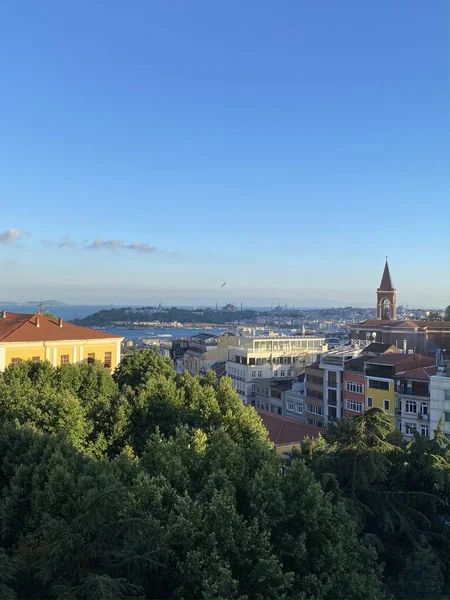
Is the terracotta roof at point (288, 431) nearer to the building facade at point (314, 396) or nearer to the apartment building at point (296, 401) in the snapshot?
the building facade at point (314, 396)

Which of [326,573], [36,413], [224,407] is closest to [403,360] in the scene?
[224,407]

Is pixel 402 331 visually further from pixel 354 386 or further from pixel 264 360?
pixel 354 386

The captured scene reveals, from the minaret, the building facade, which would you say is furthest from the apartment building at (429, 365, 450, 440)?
the minaret

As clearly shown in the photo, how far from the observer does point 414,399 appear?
31.1 meters

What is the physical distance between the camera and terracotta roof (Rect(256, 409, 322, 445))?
1094 inches

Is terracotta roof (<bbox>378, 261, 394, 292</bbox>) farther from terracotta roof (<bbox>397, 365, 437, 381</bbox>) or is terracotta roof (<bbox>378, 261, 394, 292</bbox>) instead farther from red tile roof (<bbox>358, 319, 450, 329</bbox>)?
terracotta roof (<bbox>397, 365, 437, 381</bbox>)

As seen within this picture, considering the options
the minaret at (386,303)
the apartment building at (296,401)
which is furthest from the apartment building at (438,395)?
the minaret at (386,303)

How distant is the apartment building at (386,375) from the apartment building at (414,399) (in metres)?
0.42

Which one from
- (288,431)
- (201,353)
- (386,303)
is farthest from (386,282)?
(288,431)

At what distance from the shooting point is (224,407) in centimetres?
1991

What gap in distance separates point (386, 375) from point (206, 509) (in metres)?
24.6

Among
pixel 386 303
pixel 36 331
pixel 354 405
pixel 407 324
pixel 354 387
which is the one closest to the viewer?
pixel 36 331

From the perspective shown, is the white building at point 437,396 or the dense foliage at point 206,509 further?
the white building at point 437,396

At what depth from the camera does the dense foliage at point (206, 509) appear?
30.5ft
